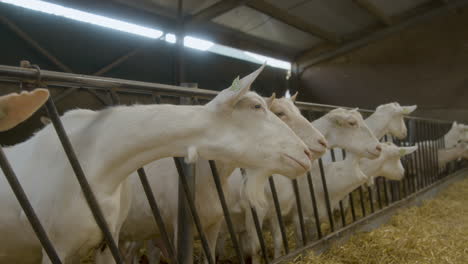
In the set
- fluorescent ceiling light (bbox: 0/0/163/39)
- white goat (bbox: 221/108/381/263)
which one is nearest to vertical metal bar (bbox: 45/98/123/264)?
white goat (bbox: 221/108/381/263)

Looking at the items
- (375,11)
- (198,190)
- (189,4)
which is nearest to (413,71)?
(375,11)

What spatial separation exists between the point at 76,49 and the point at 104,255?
562 centimetres

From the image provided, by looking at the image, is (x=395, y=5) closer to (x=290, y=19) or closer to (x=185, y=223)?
(x=290, y=19)

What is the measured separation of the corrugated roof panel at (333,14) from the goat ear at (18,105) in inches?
289

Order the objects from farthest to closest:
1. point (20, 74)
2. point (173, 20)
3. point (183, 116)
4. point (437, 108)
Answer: point (437, 108), point (173, 20), point (183, 116), point (20, 74)

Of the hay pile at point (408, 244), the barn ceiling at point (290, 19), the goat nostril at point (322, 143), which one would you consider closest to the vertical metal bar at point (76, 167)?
the goat nostril at point (322, 143)

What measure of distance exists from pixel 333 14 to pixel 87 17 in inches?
244

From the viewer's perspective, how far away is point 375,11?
30.8 feet

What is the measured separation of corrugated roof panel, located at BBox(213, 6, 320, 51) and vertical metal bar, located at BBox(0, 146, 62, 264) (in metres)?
7.24

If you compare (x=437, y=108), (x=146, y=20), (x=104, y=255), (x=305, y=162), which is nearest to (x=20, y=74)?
(x=104, y=255)

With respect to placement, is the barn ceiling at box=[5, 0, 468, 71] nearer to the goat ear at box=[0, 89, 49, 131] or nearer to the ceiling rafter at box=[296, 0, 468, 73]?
the ceiling rafter at box=[296, 0, 468, 73]

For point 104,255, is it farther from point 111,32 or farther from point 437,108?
point 437,108

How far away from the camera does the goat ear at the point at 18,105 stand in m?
1.11

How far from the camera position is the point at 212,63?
9.20 m
